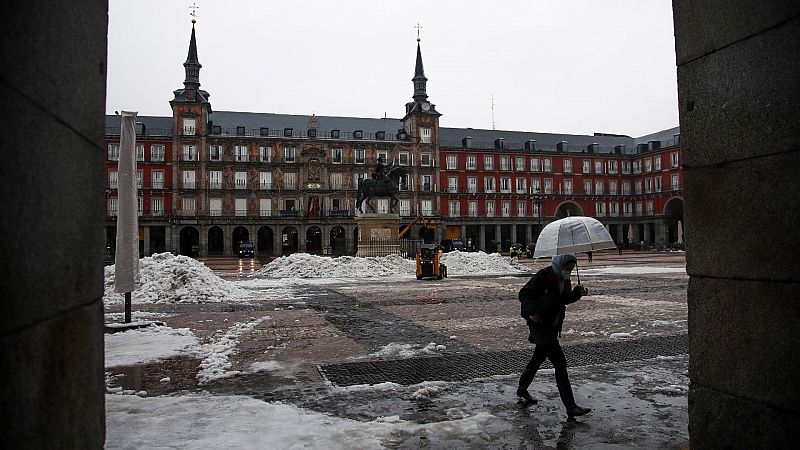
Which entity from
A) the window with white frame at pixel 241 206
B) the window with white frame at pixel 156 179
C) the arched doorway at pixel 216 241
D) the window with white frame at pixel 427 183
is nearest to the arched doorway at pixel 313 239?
the window with white frame at pixel 241 206

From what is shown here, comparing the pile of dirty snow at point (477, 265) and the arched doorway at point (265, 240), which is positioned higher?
the arched doorway at point (265, 240)

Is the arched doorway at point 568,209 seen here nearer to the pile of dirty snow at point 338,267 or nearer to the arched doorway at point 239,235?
the arched doorway at point 239,235

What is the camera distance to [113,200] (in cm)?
5538

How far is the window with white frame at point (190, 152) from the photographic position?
2259 inches

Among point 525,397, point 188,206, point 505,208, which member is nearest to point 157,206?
point 188,206

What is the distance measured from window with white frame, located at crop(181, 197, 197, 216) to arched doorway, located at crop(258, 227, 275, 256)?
7494 mm

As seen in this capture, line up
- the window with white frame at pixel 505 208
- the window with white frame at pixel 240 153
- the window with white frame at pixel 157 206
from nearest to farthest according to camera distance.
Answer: the window with white frame at pixel 157 206, the window with white frame at pixel 240 153, the window with white frame at pixel 505 208

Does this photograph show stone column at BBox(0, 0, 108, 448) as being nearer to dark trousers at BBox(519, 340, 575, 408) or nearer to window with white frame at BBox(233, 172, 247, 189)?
dark trousers at BBox(519, 340, 575, 408)

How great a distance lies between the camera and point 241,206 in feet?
193

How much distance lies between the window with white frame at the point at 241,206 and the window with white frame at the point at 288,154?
252 inches

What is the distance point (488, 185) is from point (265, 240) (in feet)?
89.6

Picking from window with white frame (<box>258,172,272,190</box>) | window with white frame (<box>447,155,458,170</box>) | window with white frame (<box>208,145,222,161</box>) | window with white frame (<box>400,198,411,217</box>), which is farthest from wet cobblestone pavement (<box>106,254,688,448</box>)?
window with white frame (<box>447,155,458,170</box>)

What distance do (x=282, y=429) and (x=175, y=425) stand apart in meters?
0.83

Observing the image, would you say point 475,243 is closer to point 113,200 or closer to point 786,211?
point 113,200
